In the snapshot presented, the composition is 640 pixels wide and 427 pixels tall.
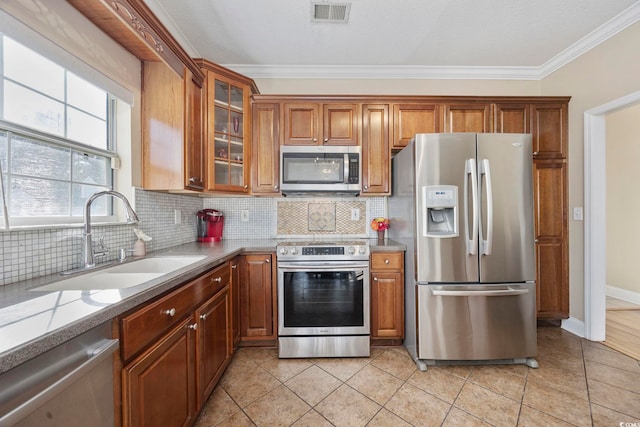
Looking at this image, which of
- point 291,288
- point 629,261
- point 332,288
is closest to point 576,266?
point 629,261

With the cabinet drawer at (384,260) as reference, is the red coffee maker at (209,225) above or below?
above

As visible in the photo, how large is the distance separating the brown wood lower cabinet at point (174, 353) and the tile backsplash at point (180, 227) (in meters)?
0.65

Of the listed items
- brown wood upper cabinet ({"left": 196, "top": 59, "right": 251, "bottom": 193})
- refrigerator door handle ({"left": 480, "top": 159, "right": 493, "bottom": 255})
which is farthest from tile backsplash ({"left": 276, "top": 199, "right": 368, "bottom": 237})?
refrigerator door handle ({"left": 480, "top": 159, "right": 493, "bottom": 255})

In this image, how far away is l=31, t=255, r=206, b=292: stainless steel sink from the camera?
1138 millimetres

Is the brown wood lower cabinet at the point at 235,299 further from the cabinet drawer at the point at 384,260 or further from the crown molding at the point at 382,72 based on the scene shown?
the crown molding at the point at 382,72

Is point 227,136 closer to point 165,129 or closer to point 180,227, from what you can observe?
point 165,129

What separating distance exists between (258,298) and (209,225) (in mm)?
924

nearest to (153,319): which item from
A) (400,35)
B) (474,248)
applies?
(474,248)

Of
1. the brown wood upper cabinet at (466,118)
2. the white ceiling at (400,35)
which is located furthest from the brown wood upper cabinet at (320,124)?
the brown wood upper cabinet at (466,118)

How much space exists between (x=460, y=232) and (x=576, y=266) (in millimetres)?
1539

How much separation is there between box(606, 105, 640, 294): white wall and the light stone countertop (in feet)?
16.4

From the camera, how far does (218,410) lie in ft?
4.90

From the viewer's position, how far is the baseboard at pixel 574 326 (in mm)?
2302

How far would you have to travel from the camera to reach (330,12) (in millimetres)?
1944
